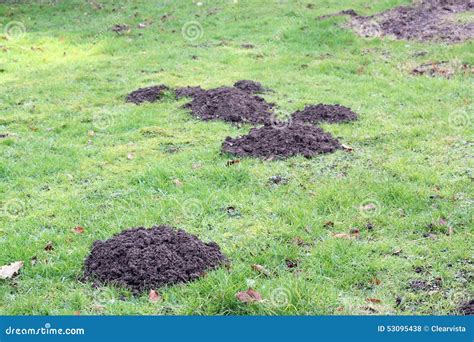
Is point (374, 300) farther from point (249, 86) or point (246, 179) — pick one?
point (249, 86)

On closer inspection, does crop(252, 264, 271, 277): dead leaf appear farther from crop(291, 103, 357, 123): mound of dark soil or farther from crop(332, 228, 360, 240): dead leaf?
crop(291, 103, 357, 123): mound of dark soil

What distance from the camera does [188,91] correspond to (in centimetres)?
1243

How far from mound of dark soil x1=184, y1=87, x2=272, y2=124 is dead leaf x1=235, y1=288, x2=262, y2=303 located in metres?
5.51

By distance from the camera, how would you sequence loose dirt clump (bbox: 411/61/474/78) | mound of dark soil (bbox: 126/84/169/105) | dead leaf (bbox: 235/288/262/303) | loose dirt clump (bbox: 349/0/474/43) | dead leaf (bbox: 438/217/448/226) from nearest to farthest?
dead leaf (bbox: 235/288/262/303) < dead leaf (bbox: 438/217/448/226) < mound of dark soil (bbox: 126/84/169/105) < loose dirt clump (bbox: 411/61/474/78) < loose dirt clump (bbox: 349/0/474/43)

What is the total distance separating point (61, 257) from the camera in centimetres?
632

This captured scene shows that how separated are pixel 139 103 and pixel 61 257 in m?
6.12

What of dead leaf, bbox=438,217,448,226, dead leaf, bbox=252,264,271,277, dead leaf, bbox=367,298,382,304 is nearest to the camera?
dead leaf, bbox=367,298,382,304

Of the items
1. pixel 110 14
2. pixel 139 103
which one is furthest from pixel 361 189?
pixel 110 14

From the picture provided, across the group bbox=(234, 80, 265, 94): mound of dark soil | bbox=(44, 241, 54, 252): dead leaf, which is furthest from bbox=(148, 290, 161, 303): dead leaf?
bbox=(234, 80, 265, 94): mound of dark soil

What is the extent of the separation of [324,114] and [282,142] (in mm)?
1860

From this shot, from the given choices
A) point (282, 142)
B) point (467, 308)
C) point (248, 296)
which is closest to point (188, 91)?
point (282, 142)

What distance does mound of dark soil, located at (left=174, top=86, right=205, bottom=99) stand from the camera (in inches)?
482

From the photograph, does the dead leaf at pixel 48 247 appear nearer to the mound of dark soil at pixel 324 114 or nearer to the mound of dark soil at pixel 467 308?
the mound of dark soil at pixel 467 308

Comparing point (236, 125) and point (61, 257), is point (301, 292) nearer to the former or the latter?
point (61, 257)
